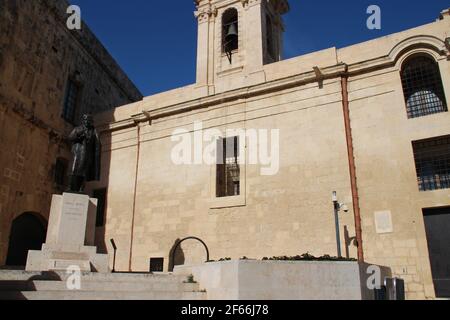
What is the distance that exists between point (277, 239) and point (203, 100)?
6.46 metres

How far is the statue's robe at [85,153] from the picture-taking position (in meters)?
11.0

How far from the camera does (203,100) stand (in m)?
15.3

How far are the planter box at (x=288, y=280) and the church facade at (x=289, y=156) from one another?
15.1 feet

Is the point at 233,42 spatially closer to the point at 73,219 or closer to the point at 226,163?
the point at 226,163

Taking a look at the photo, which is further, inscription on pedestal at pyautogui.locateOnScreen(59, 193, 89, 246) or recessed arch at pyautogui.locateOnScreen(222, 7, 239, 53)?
recessed arch at pyautogui.locateOnScreen(222, 7, 239, 53)

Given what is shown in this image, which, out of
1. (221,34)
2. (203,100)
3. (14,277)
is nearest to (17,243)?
(14,277)

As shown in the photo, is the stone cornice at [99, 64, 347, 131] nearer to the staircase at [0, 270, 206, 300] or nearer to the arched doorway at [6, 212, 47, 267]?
the arched doorway at [6, 212, 47, 267]

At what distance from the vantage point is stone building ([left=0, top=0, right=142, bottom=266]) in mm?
13820

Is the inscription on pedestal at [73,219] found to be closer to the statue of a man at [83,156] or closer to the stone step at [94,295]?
the statue of a man at [83,156]

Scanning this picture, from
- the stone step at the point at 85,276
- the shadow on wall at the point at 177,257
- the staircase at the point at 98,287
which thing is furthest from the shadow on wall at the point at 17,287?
the shadow on wall at the point at 177,257

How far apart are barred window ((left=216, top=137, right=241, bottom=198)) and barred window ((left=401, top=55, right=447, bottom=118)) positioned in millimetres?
6266

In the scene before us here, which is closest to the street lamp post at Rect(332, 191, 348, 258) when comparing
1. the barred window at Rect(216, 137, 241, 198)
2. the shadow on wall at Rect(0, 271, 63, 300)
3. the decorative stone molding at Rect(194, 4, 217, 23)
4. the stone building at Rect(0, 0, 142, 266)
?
the barred window at Rect(216, 137, 241, 198)

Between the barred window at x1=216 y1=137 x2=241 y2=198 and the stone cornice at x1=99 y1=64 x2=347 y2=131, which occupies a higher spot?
the stone cornice at x1=99 y1=64 x2=347 y2=131
